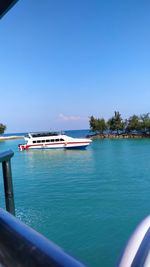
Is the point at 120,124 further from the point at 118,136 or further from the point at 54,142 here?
the point at 54,142

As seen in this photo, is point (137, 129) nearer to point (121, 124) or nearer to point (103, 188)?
point (121, 124)

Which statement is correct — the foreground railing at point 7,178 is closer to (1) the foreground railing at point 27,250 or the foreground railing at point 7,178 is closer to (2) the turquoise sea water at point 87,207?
(1) the foreground railing at point 27,250

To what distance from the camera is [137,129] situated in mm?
48938

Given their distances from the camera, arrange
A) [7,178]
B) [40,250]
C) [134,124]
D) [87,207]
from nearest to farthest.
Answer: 1. [40,250]
2. [7,178]
3. [87,207]
4. [134,124]

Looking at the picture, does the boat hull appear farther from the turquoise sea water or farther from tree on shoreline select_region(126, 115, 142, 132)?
tree on shoreline select_region(126, 115, 142, 132)

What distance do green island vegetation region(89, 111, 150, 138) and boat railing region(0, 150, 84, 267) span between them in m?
47.6

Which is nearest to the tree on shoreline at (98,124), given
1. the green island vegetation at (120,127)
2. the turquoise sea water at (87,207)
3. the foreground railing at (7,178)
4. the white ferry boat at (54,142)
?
the green island vegetation at (120,127)

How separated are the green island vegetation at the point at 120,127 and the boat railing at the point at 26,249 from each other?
4759 centimetres

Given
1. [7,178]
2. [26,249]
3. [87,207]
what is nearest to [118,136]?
[87,207]

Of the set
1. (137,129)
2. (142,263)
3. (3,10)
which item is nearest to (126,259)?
(142,263)

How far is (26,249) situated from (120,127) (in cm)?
5041

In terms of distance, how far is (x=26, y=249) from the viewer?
0.47 meters

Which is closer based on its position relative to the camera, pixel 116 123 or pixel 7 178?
pixel 7 178

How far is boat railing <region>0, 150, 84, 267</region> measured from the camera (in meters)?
0.42
